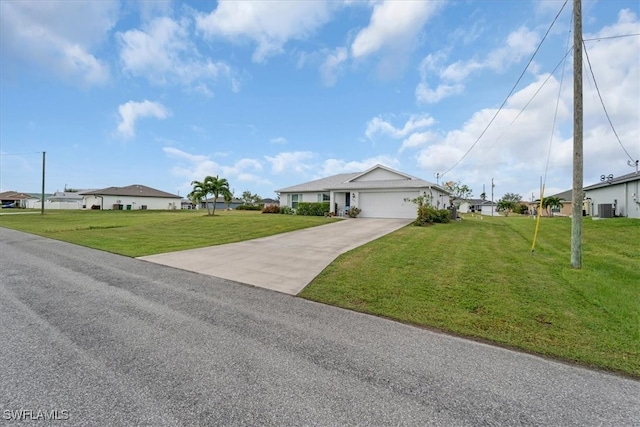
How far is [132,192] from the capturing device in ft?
175

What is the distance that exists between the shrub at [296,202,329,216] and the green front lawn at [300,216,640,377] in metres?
15.3

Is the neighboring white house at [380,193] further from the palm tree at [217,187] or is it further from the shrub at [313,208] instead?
the palm tree at [217,187]

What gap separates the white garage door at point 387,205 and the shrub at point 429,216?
2318 millimetres

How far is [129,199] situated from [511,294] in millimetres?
61076

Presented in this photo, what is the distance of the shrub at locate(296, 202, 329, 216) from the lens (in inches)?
986

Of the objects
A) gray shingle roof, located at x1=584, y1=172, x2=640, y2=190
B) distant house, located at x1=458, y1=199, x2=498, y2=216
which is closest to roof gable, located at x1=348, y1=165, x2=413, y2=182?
gray shingle roof, located at x1=584, y1=172, x2=640, y2=190

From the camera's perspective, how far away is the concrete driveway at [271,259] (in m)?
6.82

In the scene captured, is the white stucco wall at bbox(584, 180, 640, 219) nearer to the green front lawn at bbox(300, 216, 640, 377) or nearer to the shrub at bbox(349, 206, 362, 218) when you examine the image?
the green front lawn at bbox(300, 216, 640, 377)

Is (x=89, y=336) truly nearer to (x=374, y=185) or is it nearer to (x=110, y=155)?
(x=374, y=185)

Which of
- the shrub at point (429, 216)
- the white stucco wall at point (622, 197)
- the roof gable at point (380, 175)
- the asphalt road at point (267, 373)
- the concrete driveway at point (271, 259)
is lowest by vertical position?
the asphalt road at point (267, 373)

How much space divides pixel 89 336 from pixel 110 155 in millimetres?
33326

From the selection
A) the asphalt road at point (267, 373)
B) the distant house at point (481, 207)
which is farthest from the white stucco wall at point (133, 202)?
the distant house at point (481, 207)

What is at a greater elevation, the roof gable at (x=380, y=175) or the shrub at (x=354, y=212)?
the roof gable at (x=380, y=175)
